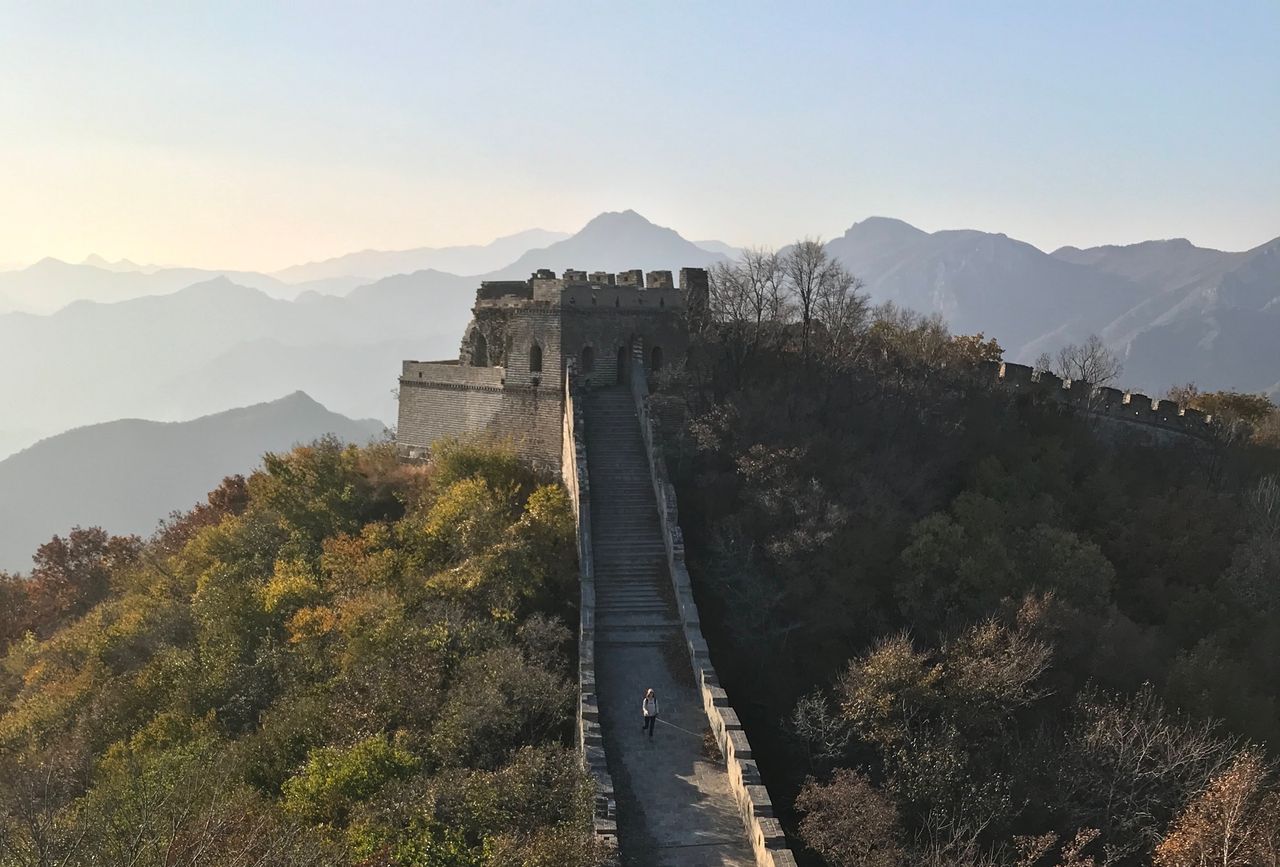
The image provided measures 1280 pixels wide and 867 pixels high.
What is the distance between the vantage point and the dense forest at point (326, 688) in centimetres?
1398

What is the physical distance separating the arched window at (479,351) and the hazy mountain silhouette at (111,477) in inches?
5655

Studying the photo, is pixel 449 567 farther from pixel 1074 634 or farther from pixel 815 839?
pixel 1074 634

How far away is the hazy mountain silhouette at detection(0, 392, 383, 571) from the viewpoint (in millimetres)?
170375

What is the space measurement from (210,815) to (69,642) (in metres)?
18.4

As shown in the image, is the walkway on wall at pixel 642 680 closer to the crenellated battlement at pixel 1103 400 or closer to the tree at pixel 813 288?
the tree at pixel 813 288

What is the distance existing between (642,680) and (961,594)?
7.80m

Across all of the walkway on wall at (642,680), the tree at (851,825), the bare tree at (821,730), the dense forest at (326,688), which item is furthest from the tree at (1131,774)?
the dense forest at (326,688)

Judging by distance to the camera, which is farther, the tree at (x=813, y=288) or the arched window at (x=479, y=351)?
the arched window at (x=479, y=351)

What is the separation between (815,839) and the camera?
14578 mm

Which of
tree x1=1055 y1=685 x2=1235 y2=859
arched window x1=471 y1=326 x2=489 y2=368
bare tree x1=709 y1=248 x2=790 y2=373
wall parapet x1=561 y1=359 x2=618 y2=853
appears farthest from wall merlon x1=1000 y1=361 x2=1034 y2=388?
arched window x1=471 y1=326 x2=489 y2=368

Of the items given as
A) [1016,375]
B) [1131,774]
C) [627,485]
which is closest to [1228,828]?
[1131,774]

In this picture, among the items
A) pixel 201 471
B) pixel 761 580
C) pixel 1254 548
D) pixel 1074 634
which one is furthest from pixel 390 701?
pixel 201 471

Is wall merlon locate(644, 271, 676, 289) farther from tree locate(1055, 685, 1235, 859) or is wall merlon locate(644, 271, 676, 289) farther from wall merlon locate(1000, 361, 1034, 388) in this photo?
tree locate(1055, 685, 1235, 859)

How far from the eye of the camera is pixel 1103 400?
102ft
